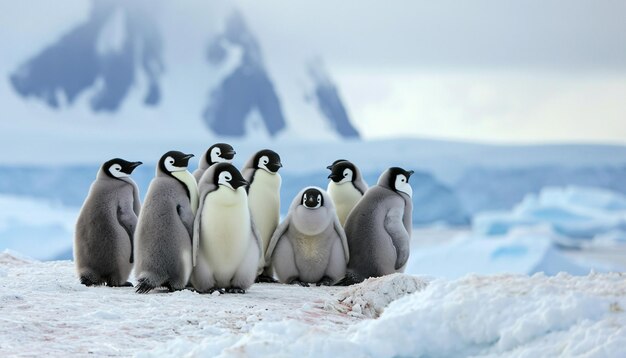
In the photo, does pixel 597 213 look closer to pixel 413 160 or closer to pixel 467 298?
pixel 413 160

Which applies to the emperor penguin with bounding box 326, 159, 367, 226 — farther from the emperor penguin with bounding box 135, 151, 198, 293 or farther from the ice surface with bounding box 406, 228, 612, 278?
the ice surface with bounding box 406, 228, 612, 278

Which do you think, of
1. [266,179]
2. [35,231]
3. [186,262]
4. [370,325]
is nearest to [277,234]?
[266,179]

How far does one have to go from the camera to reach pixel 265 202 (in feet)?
A: 20.7

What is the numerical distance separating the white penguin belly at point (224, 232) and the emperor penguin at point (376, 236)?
97 cm

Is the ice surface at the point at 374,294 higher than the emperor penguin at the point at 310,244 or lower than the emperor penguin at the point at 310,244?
lower

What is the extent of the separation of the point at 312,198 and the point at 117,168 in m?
1.11

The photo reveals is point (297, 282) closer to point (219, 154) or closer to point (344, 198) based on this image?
point (344, 198)

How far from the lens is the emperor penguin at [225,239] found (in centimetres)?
533

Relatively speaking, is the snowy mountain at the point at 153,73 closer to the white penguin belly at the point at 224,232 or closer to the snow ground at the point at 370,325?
the white penguin belly at the point at 224,232

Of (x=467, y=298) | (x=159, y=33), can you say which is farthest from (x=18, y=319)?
(x=159, y=33)

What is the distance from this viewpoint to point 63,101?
69.1ft

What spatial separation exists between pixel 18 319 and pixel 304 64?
2128 cm

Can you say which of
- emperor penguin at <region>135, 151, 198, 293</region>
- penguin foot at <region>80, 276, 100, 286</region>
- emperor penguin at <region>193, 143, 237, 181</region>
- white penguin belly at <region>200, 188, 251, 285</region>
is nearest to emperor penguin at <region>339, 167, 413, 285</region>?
emperor penguin at <region>193, 143, 237, 181</region>

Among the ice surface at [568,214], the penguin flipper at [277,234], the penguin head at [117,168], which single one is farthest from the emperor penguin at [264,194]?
the ice surface at [568,214]
